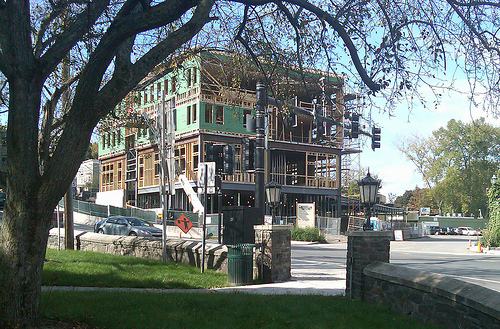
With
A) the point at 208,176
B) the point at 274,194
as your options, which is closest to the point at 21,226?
the point at 208,176

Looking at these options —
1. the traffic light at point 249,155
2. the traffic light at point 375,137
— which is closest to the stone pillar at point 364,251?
the traffic light at point 375,137

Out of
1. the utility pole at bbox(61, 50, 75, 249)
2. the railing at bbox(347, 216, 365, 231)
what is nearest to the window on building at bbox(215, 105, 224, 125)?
the railing at bbox(347, 216, 365, 231)

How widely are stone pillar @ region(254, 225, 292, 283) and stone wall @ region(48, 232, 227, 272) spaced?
51.1 inches

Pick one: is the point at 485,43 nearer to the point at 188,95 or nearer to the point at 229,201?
the point at 188,95

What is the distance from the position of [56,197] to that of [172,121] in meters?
22.6

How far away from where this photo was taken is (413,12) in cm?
1055

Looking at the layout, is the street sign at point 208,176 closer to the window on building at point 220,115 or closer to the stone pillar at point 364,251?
the stone pillar at point 364,251

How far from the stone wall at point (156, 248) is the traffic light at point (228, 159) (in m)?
2.80

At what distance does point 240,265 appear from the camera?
13477 millimetres

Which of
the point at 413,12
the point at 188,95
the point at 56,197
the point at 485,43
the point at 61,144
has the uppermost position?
the point at 188,95

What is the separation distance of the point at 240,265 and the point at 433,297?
6266mm

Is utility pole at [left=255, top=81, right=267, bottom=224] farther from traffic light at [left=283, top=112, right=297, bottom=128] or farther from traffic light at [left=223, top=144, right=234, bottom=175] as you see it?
traffic light at [left=223, top=144, right=234, bottom=175]

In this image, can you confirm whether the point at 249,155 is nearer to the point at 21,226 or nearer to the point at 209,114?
the point at 21,226

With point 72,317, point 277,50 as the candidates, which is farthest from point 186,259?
point 72,317
